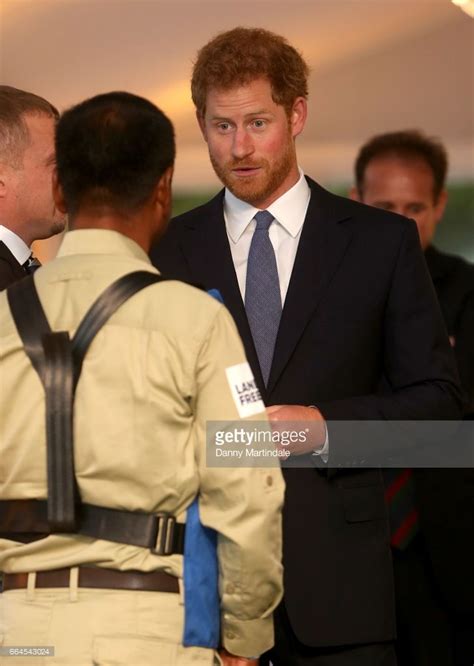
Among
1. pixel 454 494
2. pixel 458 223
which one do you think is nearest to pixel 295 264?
pixel 454 494

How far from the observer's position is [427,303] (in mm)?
2787

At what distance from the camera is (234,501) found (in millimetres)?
2025

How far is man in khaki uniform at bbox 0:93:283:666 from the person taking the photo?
6.63 ft

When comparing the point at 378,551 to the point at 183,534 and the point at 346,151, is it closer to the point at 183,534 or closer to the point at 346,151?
the point at 183,534

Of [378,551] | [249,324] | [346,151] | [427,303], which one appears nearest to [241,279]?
[249,324]

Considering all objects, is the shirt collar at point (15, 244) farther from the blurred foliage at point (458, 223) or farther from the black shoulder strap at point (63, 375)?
the blurred foliage at point (458, 223)

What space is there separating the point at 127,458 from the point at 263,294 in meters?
0.89

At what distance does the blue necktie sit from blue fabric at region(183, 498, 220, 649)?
2.36ft

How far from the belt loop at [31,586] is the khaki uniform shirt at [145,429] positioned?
0.02 m

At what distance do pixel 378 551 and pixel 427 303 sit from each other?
1.64 feet

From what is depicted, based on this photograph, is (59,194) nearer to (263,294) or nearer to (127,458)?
(127,458)

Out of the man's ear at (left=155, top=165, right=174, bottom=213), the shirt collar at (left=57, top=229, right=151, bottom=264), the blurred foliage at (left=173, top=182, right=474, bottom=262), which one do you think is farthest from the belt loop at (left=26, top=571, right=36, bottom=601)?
the blurred foliage at (left=173, top=182, right=474, bottom=262)

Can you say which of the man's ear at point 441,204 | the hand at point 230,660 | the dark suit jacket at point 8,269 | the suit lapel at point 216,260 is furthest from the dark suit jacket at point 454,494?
the hand at point 230,660

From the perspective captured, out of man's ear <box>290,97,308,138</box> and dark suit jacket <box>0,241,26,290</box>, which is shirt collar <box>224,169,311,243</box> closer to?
man's ear <box>290,97,308,138</box>
